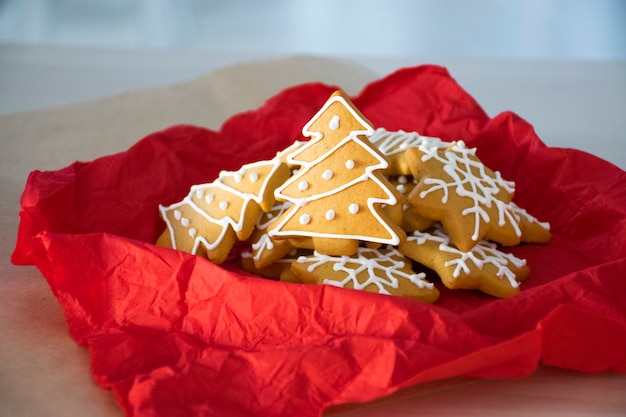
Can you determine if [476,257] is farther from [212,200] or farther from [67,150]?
[67,150]

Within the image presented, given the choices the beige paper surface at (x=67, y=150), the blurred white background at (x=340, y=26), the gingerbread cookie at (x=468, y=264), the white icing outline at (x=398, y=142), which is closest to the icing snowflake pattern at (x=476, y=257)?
the gingerbread cookie at (x=468, y=264)

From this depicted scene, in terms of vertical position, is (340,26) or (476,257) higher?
(476,257)

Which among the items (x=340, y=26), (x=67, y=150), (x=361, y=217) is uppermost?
(x=361, y=217)

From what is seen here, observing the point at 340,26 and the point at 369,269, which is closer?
the point at 369,269

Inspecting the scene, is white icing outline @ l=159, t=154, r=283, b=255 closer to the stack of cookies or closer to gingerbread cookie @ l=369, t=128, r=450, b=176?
the stack of cookies

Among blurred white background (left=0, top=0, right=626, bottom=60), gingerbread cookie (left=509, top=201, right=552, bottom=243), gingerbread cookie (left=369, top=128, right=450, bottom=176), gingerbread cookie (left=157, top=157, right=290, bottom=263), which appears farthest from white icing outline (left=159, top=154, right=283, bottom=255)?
blurred white background (left=0, top=0, right=626, bottom=60)

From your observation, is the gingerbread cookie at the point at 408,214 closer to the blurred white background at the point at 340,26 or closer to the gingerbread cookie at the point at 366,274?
the gingerbread cookie at the point at 366,274

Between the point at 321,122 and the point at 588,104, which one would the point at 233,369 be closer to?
the point at 321,122

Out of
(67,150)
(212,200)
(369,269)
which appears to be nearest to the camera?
(369,269)

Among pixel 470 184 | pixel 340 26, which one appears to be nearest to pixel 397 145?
pixel 470 184
